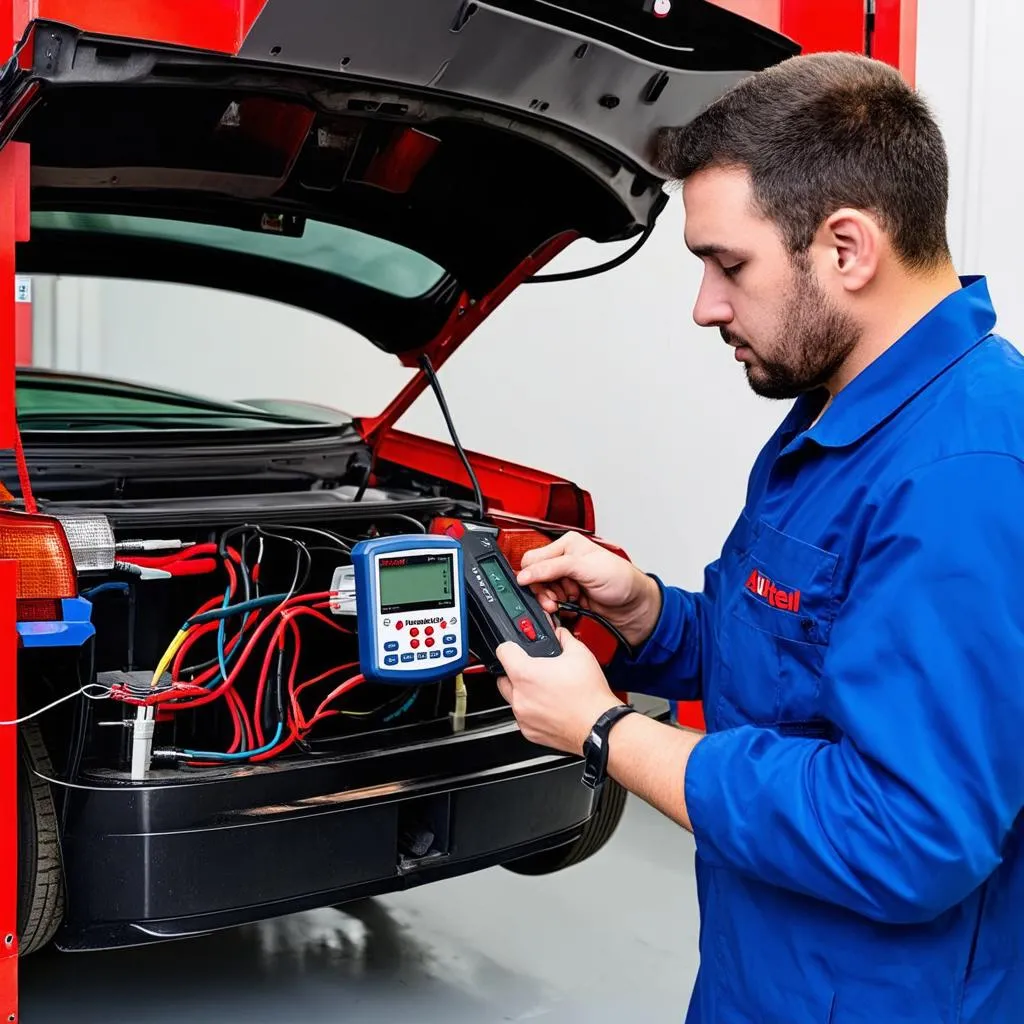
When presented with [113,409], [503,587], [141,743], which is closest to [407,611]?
[503,587]

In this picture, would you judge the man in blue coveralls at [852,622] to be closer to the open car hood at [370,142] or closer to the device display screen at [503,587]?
the device display screen at [503,587]

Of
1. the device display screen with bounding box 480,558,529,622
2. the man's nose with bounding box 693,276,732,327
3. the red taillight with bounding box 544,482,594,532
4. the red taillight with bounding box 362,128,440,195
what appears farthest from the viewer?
the red taillight with bounding box 544,482,594,532

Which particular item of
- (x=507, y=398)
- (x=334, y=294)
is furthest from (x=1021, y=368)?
(x=507, y=398)

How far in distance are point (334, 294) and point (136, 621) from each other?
133 centimetres

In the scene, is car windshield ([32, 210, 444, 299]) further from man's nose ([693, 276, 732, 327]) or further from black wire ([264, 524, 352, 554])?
man's nose ([693, 276, 732, 327])

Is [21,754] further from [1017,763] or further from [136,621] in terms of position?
[1017,763]

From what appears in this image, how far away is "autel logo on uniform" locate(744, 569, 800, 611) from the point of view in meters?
1.46

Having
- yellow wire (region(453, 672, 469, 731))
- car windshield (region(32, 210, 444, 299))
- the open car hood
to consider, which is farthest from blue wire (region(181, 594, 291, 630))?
car windshield (region(32, 210, 444, 299))

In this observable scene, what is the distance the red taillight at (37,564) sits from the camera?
6.26ft

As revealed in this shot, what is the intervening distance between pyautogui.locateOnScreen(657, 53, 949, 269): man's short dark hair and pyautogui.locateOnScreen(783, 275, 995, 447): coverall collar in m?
0.07

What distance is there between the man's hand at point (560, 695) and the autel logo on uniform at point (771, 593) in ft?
0.71

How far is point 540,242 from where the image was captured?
287 cm

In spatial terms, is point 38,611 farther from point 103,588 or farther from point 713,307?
point 713,307

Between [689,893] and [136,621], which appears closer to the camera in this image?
[136,621]
